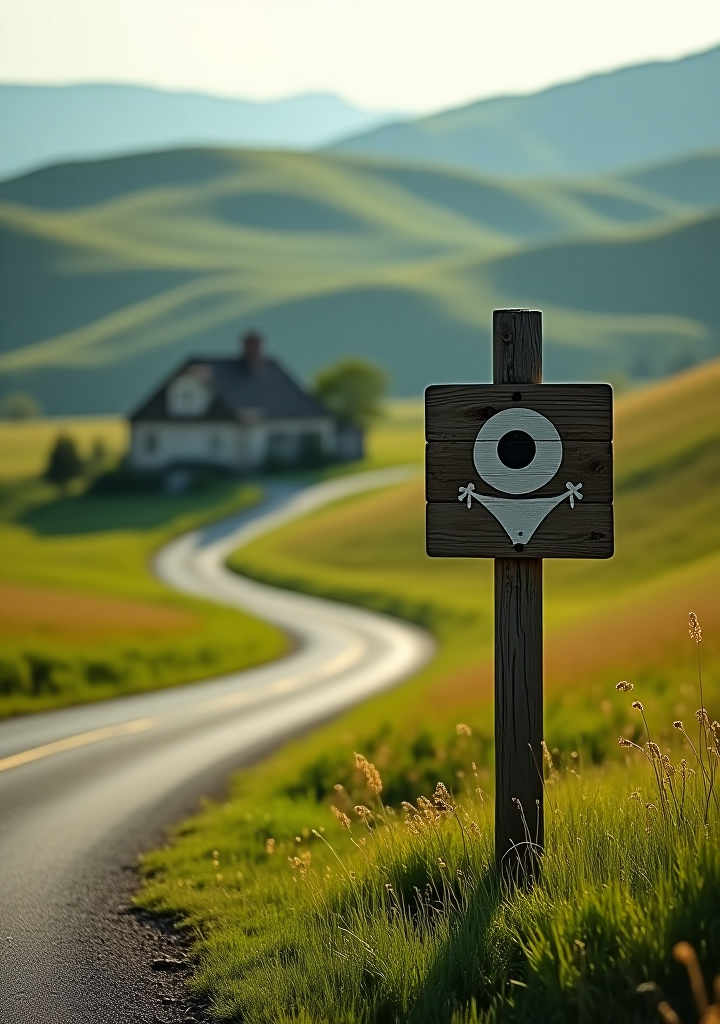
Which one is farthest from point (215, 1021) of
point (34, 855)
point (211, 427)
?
point (211, 427)

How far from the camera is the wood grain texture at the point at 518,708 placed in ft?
26.1

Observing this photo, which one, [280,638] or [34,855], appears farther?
[280,638]

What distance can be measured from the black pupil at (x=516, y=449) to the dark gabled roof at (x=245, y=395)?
287 ft

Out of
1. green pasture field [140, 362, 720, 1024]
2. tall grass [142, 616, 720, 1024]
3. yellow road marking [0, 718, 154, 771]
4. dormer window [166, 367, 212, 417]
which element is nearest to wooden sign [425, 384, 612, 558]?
tall grass [142, 616, 720, 1024]

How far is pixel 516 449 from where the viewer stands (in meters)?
8.17

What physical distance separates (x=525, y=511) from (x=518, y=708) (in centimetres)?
108

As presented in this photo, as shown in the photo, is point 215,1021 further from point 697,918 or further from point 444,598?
point 444,598

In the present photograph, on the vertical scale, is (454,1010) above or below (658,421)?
below

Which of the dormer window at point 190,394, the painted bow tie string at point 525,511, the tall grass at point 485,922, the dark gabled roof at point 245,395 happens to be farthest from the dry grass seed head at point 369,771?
the dormer window at point 190,394

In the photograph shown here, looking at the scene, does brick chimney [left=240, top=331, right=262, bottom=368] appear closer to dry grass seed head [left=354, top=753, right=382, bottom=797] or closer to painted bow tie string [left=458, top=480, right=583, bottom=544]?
dry grass seed head [left=354, top=753, right=382, bottom=797]

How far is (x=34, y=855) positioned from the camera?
A: 1268 centimetres

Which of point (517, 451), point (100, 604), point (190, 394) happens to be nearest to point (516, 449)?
point (517, 451)

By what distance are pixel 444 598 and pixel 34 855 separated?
3564 centimetres

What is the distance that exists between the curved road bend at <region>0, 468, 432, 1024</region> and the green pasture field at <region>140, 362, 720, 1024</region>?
544mm
